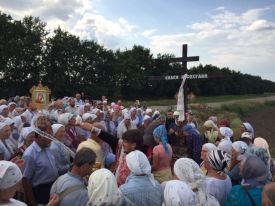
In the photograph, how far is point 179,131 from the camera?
11.1 meters

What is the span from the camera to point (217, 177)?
4.90m

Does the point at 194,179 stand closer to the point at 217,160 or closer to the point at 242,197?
the point at 242,197

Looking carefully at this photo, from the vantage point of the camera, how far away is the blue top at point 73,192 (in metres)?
3.90

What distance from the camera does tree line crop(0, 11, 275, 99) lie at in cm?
4856

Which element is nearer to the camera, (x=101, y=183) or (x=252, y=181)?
(x=101, y=183)

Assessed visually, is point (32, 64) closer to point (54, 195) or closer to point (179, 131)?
point (179, 131)

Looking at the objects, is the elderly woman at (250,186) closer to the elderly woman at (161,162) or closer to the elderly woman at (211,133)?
the elderly woman at (161,162)

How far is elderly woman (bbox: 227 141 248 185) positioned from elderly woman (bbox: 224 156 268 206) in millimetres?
1554

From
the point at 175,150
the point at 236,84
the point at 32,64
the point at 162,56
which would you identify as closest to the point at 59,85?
the point at 32,64

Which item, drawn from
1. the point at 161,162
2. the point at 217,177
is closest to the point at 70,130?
the point at 161,162

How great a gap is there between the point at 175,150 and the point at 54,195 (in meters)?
6.55

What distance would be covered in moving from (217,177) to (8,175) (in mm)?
2523

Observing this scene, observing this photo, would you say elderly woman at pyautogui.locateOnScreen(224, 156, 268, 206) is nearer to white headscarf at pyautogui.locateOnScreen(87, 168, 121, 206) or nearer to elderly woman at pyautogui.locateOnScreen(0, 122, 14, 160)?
white headscarf at pyautogui.locateOnScreen(87, 168, 121, 206)

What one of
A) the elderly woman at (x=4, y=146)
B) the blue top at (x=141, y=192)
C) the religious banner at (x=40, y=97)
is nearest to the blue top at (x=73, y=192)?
the blue top at (x=141, y=192)
